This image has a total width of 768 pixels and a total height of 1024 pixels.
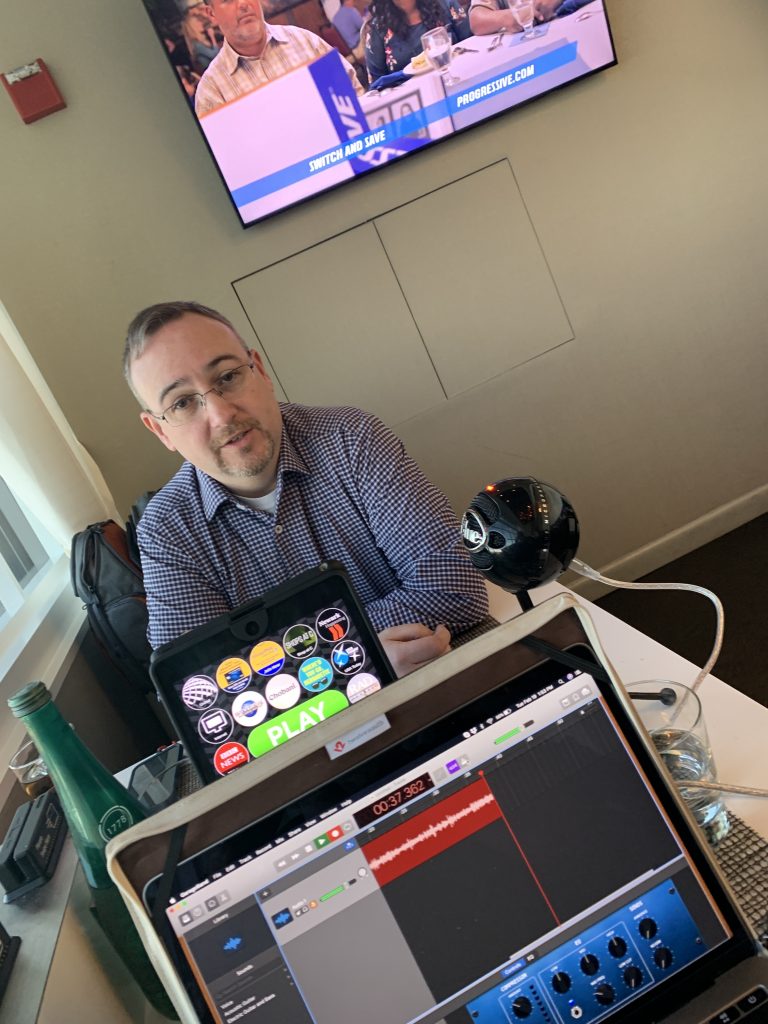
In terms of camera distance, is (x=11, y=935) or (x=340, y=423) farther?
(x=340, y=423)

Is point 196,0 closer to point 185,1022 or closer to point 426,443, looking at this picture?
point 426,443

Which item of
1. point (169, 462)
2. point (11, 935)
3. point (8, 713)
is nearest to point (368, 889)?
point (11, 935)

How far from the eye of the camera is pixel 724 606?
2.69 m

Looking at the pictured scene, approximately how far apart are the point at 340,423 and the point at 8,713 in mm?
874

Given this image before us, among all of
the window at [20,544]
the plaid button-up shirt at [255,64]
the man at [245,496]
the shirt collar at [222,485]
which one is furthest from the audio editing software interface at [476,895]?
the plaid button-up shirt at [255,64]

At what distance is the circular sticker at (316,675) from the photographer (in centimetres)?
94

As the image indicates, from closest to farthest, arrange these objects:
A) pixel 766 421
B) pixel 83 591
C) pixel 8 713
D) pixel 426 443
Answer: pixel 8 713, pixel 83 591, pixel 426 443, pixel 766 421

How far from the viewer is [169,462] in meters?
2.67

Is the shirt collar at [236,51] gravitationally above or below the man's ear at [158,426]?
above

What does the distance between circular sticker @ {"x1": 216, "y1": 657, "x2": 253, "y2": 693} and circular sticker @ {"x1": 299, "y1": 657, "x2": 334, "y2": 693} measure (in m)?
0.06

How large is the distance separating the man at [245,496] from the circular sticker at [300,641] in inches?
22.7

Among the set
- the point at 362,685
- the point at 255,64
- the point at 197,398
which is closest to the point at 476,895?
the point at 362,685

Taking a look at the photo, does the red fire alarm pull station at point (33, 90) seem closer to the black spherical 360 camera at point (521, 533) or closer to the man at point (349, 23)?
the man at point (349, 23)

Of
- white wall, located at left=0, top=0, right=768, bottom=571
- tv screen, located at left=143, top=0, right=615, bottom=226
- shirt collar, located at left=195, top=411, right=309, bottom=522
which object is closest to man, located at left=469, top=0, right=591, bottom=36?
tv screen, located at left=143, top=0, right=615, bottom=226
